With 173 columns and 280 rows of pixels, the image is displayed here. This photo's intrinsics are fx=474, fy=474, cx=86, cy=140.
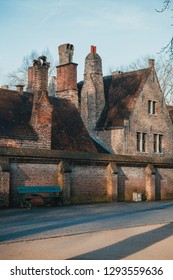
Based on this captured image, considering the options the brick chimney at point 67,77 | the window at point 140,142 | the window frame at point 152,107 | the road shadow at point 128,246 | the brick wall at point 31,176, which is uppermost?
the brick chimney at point 67,77

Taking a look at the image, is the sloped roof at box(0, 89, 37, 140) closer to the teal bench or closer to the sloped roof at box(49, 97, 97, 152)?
the sloped roof at box(49, 97, 97, 152)

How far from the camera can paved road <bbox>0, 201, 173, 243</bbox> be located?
537 inches

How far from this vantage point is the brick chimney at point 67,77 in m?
35.2

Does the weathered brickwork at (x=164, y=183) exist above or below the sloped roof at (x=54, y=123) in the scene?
below

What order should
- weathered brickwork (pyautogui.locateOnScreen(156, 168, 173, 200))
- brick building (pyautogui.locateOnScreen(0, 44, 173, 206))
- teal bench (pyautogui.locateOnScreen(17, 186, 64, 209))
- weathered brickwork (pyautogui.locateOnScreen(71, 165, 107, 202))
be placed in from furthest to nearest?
weathered brickwork (pyautogui.locateOnScreen(156, 168, 173, 200))
weathered brickwork (pyautogui.locateOnScreen(71, 165, 107, 202))
brick building (pyautogui.locateOnScreen(0, 44, 173, 206))
teal bench (pyautogui.locateOnScreen(17, 186, 64, 209))

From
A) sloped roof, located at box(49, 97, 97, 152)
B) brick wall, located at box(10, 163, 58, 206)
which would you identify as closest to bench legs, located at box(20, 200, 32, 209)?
brick wall, located at box(10, 163, 58, 206)

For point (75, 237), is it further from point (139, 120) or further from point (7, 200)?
point (139, 120)

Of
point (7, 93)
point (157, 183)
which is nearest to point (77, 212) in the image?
point (157, 183)

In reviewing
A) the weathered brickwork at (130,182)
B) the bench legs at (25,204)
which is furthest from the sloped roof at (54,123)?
the bench legs at (25,204)

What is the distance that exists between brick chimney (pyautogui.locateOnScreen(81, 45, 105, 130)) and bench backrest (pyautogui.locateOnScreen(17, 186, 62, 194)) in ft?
54.1

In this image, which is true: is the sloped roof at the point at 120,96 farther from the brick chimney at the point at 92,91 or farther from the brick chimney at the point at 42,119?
the brick chimney at the point at 42,119

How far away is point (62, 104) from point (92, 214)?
16.5 m

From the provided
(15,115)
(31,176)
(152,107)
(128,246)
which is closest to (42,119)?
(15,115)

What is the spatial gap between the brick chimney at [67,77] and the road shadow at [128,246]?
22.0 m
